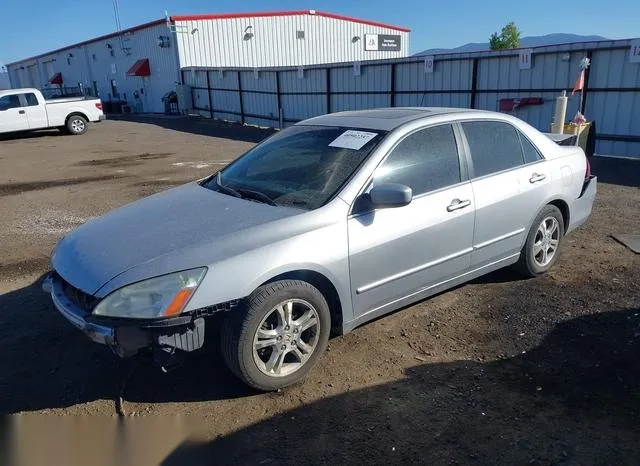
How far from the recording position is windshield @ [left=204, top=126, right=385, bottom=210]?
3.51 metres

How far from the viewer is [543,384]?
10.6ft

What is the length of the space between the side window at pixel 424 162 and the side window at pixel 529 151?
896mm

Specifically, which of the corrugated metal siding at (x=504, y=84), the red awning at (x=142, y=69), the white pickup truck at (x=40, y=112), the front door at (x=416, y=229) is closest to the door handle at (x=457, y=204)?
the front door at (x=416, y=229)

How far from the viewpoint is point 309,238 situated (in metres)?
3.12

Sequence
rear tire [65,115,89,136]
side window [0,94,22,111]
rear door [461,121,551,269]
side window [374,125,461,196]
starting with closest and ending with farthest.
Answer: side window [374,125,461,196]
rear door [461,121,551,269]
side window [0,94,22,111]
rear tire [65,115,89,136]

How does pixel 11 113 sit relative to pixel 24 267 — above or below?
above

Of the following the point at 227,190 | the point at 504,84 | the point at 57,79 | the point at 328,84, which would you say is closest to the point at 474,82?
the point at 504,84

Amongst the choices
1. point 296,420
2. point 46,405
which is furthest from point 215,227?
point 46,405

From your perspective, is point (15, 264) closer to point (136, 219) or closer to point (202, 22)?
point (136, 219)

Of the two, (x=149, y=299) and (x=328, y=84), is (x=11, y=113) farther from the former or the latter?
(x=149, y=299)

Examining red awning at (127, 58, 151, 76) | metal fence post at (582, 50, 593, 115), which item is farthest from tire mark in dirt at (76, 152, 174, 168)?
red awning at (127, 58, 151, 76)

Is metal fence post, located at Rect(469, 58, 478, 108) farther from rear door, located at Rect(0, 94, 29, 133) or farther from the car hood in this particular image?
rear door, located at Rect(0, 94, 29, 133)

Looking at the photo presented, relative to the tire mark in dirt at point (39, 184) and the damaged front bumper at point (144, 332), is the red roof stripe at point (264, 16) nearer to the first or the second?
the tire mark in dirt at point (39, 184)

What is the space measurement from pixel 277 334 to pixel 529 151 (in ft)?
9.40
